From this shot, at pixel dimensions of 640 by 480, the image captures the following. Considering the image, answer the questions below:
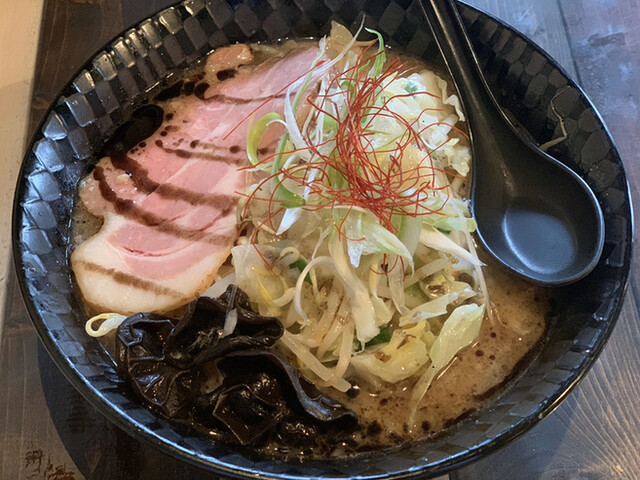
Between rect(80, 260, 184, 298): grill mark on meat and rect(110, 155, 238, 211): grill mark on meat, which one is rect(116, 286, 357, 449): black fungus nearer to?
rect(80, 260, 184, 298): grill mark on meat

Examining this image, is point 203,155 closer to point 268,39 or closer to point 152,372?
point 268,39

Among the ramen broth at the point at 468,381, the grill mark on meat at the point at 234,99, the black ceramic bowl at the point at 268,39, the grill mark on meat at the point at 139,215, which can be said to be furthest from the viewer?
the grill mark on meat at the point at 234,99

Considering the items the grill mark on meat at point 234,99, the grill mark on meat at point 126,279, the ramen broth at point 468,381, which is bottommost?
the ramen broth at point 468,381

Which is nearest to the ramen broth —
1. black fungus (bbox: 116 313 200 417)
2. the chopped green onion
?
black fungus (bbox: 116 313 200 417)

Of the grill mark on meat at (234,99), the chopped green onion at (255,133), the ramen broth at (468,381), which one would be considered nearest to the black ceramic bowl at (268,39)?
the ramen broth at (468,381)

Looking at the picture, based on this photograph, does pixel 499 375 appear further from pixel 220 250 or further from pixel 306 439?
pixel 220 250

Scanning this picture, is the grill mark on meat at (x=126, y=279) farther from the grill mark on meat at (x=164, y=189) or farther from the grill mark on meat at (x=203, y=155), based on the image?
the grill mark on meat at (x=203, y=155)

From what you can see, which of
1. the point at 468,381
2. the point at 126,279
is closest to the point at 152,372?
the point at 126,279
